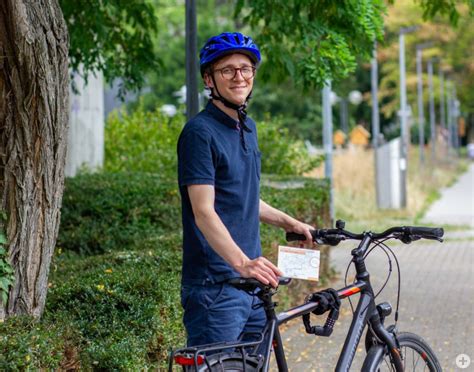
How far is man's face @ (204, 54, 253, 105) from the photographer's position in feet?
13.7

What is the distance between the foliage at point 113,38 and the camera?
→ 9.88 m

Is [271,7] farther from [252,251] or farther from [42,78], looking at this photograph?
[252,251]

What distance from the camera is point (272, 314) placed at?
405 cm

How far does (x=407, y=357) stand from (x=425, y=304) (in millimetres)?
5594

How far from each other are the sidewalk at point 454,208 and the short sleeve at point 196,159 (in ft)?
54.0

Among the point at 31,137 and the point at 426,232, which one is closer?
the point at 426,232

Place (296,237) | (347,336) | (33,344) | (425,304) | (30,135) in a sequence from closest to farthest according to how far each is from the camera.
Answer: (33,344)
(347,336)
(296,237)
(30,135)
(425,304)

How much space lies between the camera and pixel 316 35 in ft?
29.9

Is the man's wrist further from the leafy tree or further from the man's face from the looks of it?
the leafy tree

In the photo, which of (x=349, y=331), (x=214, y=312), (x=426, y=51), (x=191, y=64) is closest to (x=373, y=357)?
(x=349, y=331)

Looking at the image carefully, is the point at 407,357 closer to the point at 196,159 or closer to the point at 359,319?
the point at 359,319

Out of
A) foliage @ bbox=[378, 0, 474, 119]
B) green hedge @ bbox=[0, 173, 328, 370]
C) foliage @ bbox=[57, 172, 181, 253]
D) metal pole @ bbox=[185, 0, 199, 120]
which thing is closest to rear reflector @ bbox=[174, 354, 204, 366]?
green hedge @ bbox=[0, 173, 328, 370]

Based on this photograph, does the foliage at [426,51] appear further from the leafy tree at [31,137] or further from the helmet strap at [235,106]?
the helmet strap at [235,106]

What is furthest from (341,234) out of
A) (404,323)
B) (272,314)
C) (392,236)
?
(404,323)
